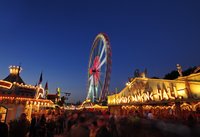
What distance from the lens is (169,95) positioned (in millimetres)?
11141

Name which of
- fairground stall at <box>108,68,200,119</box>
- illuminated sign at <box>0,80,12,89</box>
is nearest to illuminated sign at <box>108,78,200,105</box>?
fairground stall at <box>108,68,200,119</box>

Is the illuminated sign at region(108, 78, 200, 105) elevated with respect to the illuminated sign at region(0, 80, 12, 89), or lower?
lower

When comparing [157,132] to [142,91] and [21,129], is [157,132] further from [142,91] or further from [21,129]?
[142,91]

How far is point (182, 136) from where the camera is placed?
247cm

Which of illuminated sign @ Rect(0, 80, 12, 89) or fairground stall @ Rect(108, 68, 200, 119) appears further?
illuminated sign @ Rect(0, 80, 12, 89)

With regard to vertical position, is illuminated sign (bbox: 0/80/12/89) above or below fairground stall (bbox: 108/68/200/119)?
above

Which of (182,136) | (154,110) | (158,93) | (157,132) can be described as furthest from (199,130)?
(154,110)

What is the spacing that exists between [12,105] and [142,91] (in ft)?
37.3

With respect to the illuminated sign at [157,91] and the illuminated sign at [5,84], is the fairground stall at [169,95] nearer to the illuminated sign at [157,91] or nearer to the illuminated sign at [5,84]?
the illuminated sign at [157,91]

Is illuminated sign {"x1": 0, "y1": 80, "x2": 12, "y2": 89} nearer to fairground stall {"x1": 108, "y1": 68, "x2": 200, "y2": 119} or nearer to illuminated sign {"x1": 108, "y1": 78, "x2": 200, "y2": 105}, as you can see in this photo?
fairground stall {"x1": 108, "y1": 68, "x2": 200, "y2": 119}

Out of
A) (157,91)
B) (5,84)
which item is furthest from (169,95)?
(5,84)

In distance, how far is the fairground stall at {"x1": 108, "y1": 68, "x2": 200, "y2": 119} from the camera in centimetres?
1004

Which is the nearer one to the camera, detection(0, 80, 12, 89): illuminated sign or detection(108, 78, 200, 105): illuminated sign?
detection(108, 78, 200, 105): illuminated sign

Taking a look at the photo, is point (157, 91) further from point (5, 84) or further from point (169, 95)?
point (5, 84)
